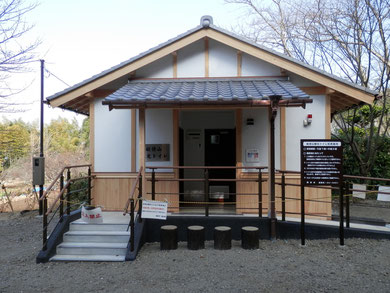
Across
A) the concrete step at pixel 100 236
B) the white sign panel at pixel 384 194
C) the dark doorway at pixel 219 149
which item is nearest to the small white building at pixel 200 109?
the white sign panel at pixel 384 194

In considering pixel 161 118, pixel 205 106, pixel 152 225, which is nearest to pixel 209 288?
pixel 152 225

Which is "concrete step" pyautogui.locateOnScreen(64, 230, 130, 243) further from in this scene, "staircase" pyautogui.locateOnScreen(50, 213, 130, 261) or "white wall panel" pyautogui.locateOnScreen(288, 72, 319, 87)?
"white wall panel" pyautogui.locateOnScreen(288, 72, 319, 87)

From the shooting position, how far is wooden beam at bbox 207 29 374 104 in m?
6.69

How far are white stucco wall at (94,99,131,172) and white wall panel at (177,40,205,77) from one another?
1752 millimetres

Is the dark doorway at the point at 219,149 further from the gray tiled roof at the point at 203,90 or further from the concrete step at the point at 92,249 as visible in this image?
the concrete step at the point at 92,249

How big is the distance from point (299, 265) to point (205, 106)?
3484 mm

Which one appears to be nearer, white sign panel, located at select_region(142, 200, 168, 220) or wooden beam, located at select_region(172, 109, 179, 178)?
white sign panel, located at select_region(142, 200, 168, 220)

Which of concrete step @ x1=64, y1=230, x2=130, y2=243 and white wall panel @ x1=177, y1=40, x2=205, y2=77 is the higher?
white wall panel @ x1=177, y1=40, x2=205, y2=77

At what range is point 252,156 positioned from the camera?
743cm

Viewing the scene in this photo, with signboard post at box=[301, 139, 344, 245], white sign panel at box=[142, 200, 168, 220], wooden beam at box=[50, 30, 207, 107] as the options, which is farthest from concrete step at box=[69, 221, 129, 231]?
signboard post at box=[301, 139, 344, 245]

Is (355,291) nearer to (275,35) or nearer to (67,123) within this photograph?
(275,35)

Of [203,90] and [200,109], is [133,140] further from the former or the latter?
[203,90]

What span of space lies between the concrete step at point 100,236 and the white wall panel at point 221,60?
13.9 feet

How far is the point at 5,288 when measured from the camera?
14.6 ft
